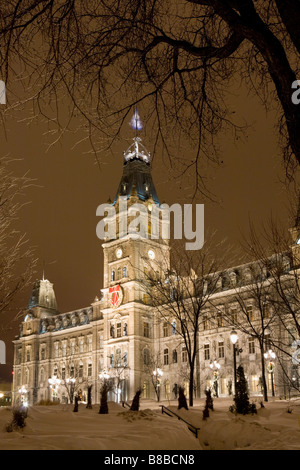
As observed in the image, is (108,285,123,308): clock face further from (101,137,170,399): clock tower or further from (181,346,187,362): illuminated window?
(181,346,187,362): illuminated window

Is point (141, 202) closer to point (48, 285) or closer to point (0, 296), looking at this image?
point (48, 285)

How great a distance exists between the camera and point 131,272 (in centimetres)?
7031

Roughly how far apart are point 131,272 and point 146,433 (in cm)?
5697

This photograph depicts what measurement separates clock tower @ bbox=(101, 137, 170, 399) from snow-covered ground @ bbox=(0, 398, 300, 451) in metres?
46.0

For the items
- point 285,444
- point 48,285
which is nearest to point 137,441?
point 285,444

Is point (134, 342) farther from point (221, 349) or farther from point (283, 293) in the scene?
point (283, 293)

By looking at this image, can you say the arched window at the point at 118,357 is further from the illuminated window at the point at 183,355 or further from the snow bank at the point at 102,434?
the snow bank at the point at 102,434

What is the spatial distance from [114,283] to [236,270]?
57.6ft

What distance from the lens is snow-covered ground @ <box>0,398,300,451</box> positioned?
34.5ft

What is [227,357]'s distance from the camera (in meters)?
59.7

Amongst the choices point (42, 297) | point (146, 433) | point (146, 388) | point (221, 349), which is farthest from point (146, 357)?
point (146, 433)

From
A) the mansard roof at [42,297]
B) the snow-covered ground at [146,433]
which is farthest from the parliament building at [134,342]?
the snow-covered ground at [146,433]

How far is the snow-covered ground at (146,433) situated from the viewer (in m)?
10.5

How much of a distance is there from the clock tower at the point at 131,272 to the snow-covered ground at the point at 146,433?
151 feet
